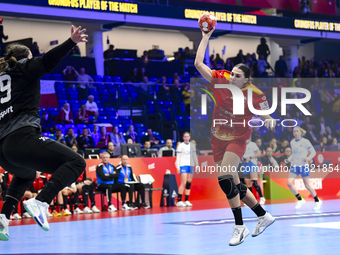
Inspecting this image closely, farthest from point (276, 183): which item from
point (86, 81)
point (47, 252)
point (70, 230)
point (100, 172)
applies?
point (47, 252)

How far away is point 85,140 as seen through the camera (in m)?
17.2

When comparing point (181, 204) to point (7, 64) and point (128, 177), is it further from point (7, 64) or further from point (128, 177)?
point (7, 64)

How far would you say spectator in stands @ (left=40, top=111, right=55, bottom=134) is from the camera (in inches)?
692

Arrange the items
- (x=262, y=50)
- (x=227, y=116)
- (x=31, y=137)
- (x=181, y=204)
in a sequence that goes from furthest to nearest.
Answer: (x=262, y=50) → (x=181, y=204) → (x=227, y=116) → (x=31, y=137)

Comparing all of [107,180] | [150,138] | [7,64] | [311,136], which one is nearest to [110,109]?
[150,138]

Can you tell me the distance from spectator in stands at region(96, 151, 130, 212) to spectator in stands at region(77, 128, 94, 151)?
2000 mm

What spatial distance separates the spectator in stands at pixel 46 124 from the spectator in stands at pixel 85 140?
1085mm

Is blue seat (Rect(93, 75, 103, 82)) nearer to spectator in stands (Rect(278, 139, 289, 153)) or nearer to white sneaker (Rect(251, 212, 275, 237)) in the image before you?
spectator in stands (Rect(278, 139, 289, 153))

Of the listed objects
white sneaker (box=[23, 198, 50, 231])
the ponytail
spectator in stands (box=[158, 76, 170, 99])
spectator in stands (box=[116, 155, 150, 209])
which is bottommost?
spectator in stands (box=[116, 155, 150, 209])

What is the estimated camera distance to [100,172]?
15.0m

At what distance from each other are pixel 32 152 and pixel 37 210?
0.56 meters

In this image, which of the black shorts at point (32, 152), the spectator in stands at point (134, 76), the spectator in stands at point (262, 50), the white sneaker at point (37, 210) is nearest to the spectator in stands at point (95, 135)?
the spectator in stands at point (134, 76)

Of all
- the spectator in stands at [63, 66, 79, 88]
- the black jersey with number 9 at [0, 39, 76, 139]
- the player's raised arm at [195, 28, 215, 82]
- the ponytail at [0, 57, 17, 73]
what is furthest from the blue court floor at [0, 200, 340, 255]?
the spectator in stands at [63, 66, 79, 88]

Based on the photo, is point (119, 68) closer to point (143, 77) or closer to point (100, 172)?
point (143, 77)
